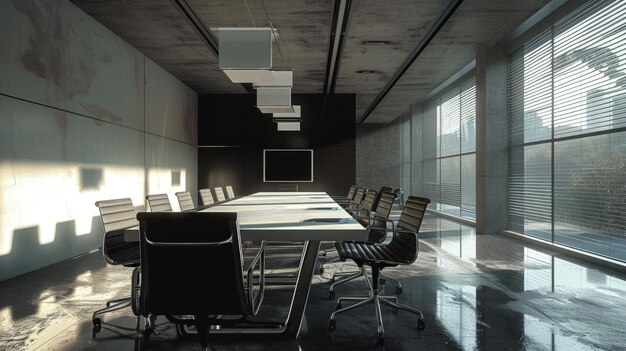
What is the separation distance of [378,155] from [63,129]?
46.7 feet

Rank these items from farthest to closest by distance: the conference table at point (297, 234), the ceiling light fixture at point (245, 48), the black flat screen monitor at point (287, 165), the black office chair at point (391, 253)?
the black flat screen monitor at point (287, 165) < the ceiling light fixture at point (245, 48) < the black office chair at point (391, 253) < the conference table at point (297, 234)

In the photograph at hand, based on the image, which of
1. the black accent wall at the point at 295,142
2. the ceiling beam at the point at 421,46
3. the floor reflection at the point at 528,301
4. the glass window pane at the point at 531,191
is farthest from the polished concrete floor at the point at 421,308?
the black accent wall at the point at 295,142

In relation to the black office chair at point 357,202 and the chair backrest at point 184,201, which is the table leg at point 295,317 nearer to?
the chair backrest at point 184,201

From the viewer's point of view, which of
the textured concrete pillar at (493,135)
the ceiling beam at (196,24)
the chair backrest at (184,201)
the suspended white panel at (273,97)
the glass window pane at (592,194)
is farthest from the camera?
the textured concrete pillar at (493,135)

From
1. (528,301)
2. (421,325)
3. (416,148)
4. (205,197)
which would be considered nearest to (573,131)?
(528,301)

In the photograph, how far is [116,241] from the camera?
3109 mm

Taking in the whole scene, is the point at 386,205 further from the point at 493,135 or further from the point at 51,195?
the point at 493,135

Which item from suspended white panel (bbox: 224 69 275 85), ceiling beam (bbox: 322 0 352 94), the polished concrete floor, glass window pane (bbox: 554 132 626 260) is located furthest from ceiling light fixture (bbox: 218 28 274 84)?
glass window pane (bbox: 554 132 626 260)

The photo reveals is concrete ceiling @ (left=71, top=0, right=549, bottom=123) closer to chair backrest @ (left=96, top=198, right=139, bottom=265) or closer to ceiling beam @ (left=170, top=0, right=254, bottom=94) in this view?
ceiling beam @ (left=170, top=0, right=254, bottom=94)

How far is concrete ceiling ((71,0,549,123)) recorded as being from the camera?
571 cm

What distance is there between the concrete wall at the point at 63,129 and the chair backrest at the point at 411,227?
3935 mm

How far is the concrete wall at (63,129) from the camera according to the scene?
14.8 ft

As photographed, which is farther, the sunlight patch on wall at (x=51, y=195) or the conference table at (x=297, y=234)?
the sunlight patch on wall at (x=51, y=195)

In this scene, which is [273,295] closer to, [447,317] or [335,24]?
[447,317]
